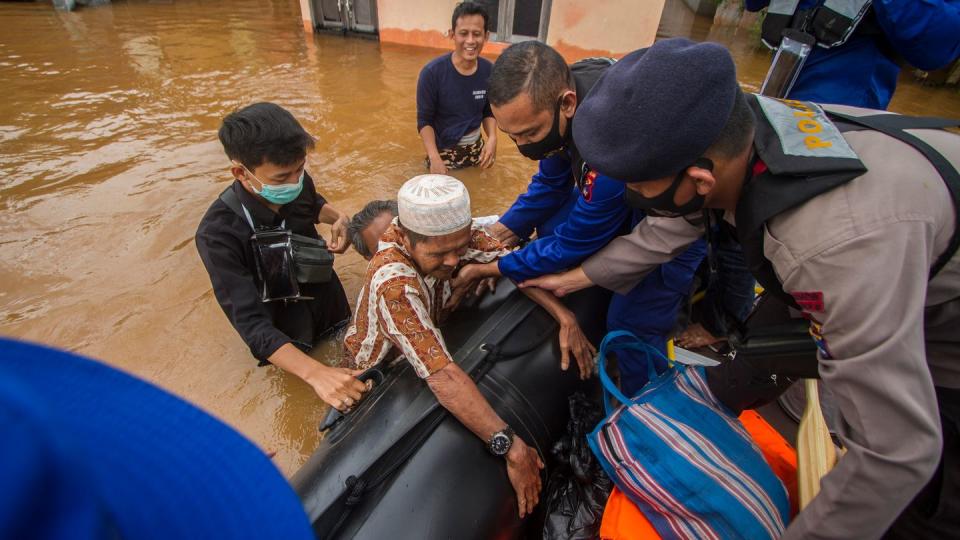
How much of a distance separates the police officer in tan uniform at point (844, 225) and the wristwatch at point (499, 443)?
32.0 inches

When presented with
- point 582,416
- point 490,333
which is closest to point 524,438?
point 582,416

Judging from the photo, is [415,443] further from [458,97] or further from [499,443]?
[458,97]

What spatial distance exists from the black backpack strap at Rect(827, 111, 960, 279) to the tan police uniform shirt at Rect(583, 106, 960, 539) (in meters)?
0.02

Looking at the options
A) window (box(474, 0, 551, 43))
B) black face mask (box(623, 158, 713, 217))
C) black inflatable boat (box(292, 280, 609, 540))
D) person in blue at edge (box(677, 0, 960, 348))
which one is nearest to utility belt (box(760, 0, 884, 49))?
person in blue at edge (box(677, 0, 960, 348))

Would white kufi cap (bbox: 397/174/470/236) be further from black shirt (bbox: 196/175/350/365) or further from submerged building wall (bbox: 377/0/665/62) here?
submerged building wall (bbox: 377/0/665/62)

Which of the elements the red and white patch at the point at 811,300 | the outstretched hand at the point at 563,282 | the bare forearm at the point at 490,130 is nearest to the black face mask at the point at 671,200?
the red and white patch at the point at 811,300

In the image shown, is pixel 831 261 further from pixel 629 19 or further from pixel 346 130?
pixel 629 19

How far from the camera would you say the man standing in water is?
13.1ft

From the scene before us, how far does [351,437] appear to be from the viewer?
164 centimetres

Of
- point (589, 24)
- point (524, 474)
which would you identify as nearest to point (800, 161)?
point (524, 474)

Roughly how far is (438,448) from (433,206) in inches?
33.5

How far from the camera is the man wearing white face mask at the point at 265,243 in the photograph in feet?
6.63

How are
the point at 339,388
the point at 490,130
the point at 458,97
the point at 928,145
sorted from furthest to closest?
1. the point at 490,130
2. the point at 458,97
3. the point at 339,388
4. the point at 928,145

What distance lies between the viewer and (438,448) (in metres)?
1.54
